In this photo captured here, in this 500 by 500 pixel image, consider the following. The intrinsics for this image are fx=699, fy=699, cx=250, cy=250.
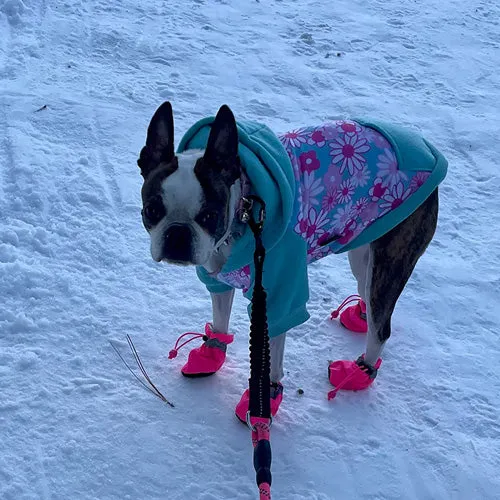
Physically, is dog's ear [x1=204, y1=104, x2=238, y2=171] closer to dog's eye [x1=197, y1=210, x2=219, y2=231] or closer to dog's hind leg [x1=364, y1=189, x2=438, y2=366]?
dog's eye [x1=197, y1=210, x2=219, y2=231]

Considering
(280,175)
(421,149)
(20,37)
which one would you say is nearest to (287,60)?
(20,37)

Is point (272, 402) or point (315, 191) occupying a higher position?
point (315, 191)

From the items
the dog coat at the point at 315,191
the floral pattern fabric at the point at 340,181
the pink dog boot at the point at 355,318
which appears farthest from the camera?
the pink dog boot at the point at 355,318

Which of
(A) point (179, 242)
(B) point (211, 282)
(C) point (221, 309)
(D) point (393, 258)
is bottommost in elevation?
(C) point (221, 309)

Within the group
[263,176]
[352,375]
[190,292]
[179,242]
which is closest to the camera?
[179,242]

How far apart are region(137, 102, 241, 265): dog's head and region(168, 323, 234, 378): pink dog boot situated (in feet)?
3.18

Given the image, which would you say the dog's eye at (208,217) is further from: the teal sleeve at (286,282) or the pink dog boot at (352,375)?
the pink dog boot at (352,375)

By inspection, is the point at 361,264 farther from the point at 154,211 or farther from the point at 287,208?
the point at 154,211

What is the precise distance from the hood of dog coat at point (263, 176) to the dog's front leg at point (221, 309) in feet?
1.64

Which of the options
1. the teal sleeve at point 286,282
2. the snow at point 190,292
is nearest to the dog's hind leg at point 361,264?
the snow at point 190,292

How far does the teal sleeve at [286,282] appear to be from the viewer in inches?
109

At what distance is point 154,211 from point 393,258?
3.98ft

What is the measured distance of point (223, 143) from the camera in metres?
2.46

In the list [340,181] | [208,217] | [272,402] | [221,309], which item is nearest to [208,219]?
[208,217]
